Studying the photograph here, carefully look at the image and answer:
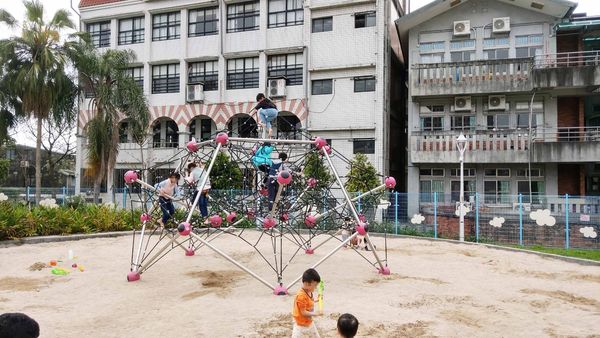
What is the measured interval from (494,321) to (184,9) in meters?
27.9

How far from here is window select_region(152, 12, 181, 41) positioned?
30.1 meters

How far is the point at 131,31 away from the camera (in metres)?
31.1

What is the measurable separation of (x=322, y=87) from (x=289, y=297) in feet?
64.3

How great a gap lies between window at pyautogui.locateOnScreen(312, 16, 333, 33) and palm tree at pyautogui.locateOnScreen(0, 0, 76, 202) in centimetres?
1344

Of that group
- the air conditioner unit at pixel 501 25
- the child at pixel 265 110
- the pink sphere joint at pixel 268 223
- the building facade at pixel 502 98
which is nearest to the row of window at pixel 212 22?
the building facade at pixel 502 98

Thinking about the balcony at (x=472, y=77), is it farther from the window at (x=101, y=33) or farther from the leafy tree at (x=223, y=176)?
the window at (x=101, y=33)

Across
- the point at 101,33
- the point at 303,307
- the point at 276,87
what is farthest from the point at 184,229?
the point at 101,33

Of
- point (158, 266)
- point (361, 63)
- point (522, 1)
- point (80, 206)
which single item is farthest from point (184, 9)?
point (158, 266)

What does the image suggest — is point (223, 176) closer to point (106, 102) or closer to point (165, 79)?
point (106, 102)

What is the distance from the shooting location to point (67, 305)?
7688 millimetres

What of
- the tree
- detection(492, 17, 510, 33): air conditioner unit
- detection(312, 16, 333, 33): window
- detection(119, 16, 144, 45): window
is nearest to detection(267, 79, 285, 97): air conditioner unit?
detection(312, 16, 333, 33): window

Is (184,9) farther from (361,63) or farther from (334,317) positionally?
(334,317)

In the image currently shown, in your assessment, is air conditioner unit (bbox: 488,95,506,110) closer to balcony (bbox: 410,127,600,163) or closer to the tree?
balcony (bbox: 410,127,600,163)

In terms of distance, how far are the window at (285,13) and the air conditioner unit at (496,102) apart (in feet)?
38.4
